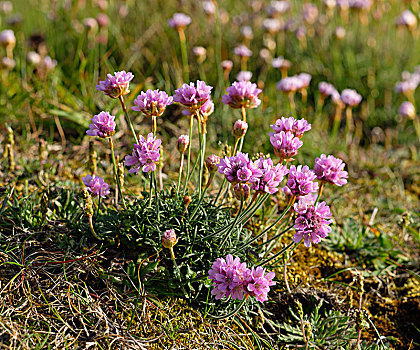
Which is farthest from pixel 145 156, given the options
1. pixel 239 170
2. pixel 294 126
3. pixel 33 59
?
pixel 33 59

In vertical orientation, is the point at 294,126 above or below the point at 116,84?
below

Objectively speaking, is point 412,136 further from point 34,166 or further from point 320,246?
point 34,166

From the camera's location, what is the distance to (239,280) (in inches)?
61.5

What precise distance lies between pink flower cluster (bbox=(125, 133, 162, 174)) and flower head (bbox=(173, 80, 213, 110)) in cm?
19

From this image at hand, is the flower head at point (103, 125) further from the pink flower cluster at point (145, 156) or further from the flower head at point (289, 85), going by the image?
the flower head at point (289, 85)

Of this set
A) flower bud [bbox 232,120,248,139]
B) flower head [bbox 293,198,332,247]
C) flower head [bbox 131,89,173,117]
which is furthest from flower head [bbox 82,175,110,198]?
flower head [bbox 293,198,332,247]

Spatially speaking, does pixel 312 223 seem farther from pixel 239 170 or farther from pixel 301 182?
pixel 239 170

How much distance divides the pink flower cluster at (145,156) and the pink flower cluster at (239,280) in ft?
1.39

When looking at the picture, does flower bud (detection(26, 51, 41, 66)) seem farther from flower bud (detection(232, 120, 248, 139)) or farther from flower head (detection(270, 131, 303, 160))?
flower head (detection(270, 131, 303, 160))

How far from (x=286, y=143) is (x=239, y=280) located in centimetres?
52

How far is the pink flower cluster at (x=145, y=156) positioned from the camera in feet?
5.36

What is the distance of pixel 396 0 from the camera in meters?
5.27

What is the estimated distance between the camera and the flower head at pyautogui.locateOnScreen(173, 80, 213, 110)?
1.70 m

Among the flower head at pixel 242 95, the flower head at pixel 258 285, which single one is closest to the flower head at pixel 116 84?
the flower head at pixel 242 95
